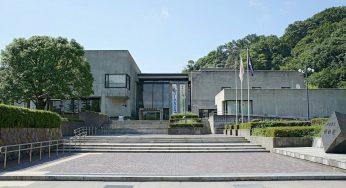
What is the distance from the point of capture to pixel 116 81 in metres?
49.2

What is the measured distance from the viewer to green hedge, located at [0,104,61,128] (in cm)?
1496

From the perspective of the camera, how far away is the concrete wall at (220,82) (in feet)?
173

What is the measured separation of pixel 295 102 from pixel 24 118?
2944 cm

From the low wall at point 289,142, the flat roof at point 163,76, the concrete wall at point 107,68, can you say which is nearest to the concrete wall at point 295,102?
the concrete wall at point 107,68

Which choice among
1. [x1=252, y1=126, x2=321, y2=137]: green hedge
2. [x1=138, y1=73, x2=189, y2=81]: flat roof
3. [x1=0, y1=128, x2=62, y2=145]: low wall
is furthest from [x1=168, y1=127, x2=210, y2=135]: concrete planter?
[x1=138, y1=73, x2=189, y2=81]: flat roof

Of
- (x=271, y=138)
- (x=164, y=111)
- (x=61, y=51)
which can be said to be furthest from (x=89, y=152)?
(x=164, y=111)

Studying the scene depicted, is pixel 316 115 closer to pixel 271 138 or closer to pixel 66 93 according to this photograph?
pixel 271 138

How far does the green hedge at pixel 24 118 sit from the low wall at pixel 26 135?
0.18m

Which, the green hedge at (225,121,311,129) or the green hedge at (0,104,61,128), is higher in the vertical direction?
the green hedge at (0,104,61,128)

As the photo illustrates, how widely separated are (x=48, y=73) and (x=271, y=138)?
20381 mm

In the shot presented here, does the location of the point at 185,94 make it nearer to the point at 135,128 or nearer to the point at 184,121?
the point at 184,121

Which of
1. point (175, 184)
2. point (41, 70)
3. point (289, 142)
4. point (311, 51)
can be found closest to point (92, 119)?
point (41, 70)

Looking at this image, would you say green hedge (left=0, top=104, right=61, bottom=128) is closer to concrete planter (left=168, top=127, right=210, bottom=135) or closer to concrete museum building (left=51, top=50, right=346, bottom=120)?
concrete planter (left=168, top=127, right=210, bottom=135)

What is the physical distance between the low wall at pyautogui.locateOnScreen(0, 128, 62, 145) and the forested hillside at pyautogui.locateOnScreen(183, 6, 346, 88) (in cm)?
5834
